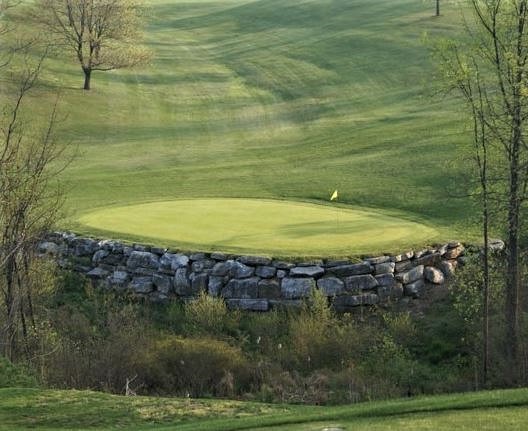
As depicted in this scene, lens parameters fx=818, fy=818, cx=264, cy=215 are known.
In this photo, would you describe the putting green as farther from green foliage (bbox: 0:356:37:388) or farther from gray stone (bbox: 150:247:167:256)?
green foliage (bbox: 0:356:37:388)

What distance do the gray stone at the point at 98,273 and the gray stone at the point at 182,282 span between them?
228 cm

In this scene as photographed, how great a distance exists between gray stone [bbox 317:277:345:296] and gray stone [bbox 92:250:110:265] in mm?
6029

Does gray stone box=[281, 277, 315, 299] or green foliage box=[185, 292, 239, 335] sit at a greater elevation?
gray stone box=[281, 277, 315, 299]

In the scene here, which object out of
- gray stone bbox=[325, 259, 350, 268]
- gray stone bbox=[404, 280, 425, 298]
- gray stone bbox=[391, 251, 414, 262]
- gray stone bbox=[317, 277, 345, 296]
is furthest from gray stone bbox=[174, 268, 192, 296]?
gray stone bbox=[404, 280, 425, 298]

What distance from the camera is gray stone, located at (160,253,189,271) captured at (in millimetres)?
21125

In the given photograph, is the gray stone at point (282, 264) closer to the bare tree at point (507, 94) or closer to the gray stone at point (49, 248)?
the bare tree at point (507, 94)

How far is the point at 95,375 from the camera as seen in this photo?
1719cm

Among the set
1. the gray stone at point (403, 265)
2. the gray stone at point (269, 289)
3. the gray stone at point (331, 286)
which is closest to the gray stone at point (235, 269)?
the gray stone at point (269, 289)

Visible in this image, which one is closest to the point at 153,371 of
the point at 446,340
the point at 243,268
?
the point at 243,268

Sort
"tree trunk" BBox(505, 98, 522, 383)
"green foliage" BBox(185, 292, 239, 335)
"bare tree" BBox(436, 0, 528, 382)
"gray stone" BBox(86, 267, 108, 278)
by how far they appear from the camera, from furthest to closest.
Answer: "gray stone" BBox(86, 267, 108, 278) → "green foliage" BBox(185, 292, 239, 335) → "tree trunk" BBox(505, 98, 522, 383) → "bare tree" BBox(436, 0, 528, 382)

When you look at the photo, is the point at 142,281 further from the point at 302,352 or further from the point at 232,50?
the point at 232,50

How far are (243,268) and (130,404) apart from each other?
7.80m

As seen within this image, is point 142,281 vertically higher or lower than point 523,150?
lower

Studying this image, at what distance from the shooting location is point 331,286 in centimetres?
2048
